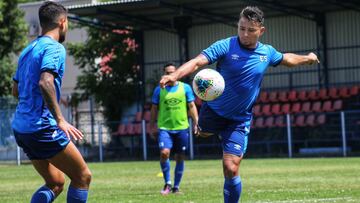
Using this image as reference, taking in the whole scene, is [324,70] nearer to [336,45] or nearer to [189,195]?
[336,45]

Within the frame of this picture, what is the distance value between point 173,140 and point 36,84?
323 inches

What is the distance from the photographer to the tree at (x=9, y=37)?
41.6 meters

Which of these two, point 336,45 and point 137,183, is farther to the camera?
point 336,45

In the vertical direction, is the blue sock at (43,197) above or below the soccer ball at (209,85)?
below

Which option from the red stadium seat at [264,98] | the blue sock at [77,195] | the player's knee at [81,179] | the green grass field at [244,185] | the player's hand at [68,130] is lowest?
the green grass field at [244,185]

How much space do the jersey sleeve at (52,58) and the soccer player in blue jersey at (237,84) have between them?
2062 mm

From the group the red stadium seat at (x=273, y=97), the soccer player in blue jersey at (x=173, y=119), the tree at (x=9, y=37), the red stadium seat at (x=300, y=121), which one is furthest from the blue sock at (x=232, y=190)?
the tree at (x=9, y=37)

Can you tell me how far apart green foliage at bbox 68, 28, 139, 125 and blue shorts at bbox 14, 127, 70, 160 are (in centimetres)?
3148

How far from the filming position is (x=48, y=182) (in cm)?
916

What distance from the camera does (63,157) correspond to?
872 centimetres

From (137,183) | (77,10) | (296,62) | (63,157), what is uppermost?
(77,10)

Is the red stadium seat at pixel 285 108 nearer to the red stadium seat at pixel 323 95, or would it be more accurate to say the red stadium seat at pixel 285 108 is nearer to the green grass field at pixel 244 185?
the red stadium seat at pixel 323 95

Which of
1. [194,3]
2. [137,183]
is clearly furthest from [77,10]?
[137,183]

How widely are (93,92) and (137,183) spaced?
22612 millimetres
